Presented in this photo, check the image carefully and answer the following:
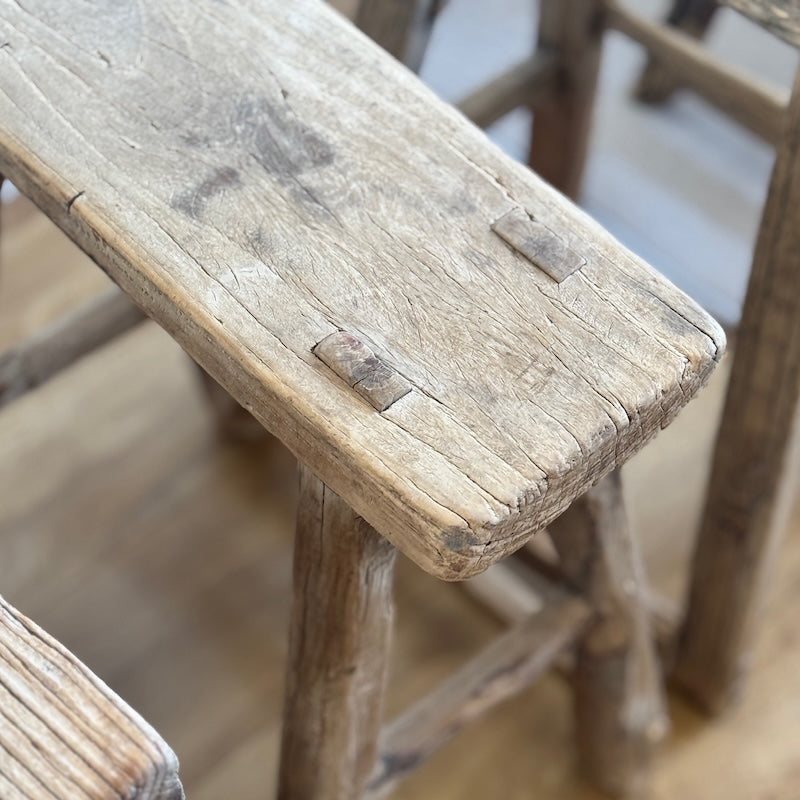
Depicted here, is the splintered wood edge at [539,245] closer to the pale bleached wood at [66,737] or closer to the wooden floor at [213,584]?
the pale bleached wood at [66,737]

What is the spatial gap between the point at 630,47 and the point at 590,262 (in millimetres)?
1598

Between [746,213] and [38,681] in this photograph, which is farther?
[746,213]

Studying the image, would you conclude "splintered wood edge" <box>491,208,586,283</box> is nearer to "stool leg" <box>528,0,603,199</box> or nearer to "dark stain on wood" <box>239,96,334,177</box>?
"dark stain on wood" <box>239,96,334,177</box>

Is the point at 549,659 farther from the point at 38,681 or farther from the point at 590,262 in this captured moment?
the point at 38,681

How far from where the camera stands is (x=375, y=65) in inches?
29.3

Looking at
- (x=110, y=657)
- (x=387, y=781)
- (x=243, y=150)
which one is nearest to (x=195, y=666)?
(x=110, y=657)

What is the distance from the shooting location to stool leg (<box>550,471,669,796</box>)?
36.9 inches

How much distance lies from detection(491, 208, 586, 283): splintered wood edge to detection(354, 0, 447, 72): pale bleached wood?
0.49m

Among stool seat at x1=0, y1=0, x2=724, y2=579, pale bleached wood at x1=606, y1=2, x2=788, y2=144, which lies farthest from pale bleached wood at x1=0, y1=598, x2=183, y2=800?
pale bleached wood at x1=606, y1=2, x2=788, y2=144

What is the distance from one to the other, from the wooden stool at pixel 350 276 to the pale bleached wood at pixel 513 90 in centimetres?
45

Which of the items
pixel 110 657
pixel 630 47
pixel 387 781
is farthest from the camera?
pixel 630 47

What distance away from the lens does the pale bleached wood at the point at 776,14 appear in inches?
31.8

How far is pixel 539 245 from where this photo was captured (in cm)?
67

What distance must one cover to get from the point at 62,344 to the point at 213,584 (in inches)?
17.8
